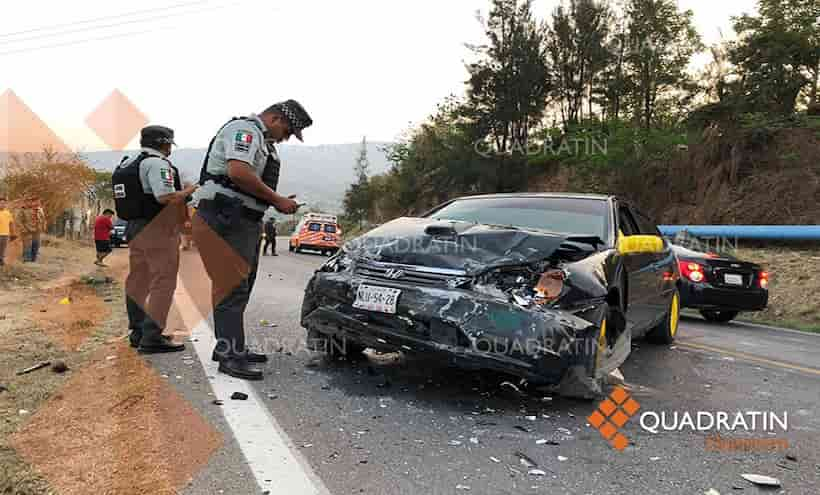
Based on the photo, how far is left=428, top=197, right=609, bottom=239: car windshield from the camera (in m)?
4.42

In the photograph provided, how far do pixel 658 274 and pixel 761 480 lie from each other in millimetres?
3005

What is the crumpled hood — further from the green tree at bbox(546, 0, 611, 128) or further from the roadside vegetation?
the green tree at bbox(546, 0, 611, 128)

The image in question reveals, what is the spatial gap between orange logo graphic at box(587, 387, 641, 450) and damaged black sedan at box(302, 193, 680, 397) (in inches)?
5.4

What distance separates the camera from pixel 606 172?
938 inches

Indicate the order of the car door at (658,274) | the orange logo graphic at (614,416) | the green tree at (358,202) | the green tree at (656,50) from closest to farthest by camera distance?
1. the orange logo graphic at (614,416)
2. the car door at (658,274)
3. the green tree at (656,50)
4. the green tree at (358,202)

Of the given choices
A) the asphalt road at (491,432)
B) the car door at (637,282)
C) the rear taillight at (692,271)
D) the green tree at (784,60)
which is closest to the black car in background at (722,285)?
the rear taillight at (692,271)

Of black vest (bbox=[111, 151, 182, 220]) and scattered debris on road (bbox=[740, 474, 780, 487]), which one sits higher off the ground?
black vest (bbox=[111, 151, 182, 220])

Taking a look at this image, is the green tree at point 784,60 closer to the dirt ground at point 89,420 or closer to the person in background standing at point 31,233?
the dirt ground at point 89,420

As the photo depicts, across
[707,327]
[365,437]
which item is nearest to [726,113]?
[707,327]

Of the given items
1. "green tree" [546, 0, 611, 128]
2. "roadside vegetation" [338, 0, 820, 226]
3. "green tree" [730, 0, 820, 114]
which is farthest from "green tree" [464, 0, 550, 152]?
"green tree" [730, 0, 820, 114]

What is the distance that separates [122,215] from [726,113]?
21374 mm

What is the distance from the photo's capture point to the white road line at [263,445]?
2.20 meters

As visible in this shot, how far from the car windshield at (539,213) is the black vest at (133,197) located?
2.24 meters

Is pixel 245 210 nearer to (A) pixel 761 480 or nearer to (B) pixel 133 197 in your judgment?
(B) pixel 133 197
